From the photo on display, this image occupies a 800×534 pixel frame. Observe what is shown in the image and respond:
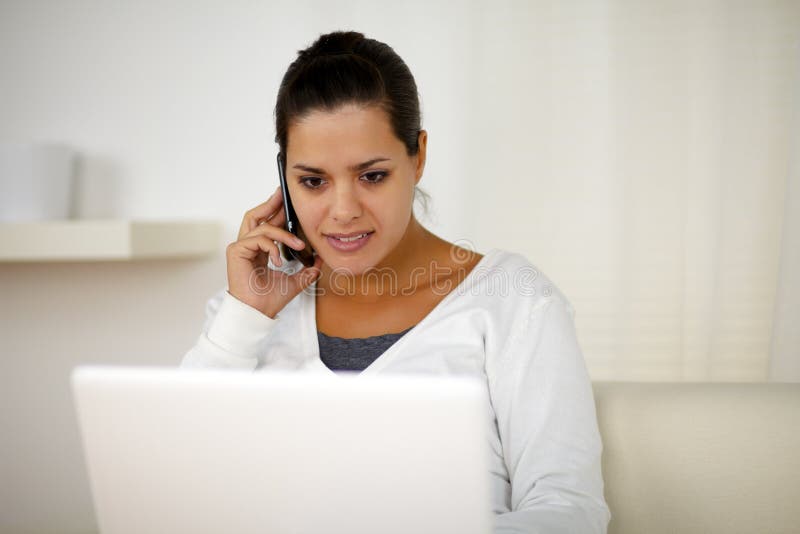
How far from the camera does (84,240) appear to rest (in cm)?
186

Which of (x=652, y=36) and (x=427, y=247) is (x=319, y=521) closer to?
(x=427, y=247)

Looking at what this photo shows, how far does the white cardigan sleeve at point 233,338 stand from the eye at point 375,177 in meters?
0.32

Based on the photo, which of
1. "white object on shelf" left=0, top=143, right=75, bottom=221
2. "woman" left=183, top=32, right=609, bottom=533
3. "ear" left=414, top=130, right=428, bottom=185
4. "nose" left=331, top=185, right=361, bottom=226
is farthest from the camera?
"white object on shelf" left=0, top=143, right=75, bottom=221

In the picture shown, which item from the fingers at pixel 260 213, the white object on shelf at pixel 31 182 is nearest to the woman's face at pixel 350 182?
the fingers at pixel 260 213

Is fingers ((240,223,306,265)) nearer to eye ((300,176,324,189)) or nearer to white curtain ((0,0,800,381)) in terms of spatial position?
eye ((300,176,324,189))

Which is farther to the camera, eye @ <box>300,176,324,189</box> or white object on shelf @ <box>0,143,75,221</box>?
white object on shelf @ <box>0,143,75,221</box>

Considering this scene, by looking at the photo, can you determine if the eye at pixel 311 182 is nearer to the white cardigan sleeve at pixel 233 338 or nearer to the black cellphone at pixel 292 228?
the black cellphone at pixel 292 228

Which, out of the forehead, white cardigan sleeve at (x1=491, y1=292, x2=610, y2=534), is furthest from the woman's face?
white cardigan sleeve at (x1=491, y1=292, x2=610, y2=534)

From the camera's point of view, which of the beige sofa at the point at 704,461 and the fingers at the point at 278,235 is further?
the fingers at the point at 278,235

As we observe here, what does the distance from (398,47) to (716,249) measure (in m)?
0.99

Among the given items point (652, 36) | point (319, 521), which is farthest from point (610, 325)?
point (319, 521)

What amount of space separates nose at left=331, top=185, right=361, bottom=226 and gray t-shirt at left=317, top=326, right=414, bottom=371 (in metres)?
0.23

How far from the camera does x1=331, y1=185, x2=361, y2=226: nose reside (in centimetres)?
124

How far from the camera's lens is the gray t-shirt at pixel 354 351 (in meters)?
1.33
